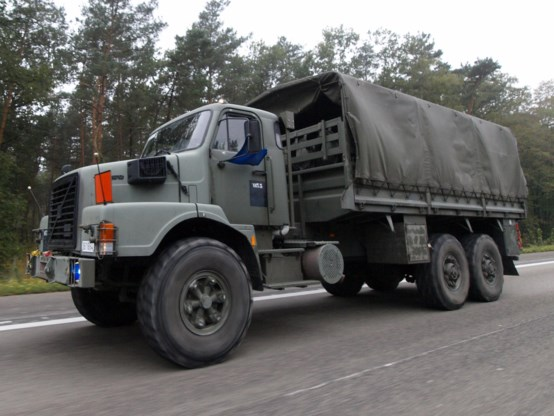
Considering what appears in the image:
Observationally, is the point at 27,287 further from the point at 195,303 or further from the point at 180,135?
the point at 195,303

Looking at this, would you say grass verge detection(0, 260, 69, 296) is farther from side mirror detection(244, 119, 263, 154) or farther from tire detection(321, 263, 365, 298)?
side mirror detection(244, 119, 263, 154)

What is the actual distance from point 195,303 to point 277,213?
1822mm

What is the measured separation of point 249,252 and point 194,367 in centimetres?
131

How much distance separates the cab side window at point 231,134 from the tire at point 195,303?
1.32 metres

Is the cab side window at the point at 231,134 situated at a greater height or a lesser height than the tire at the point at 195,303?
greater

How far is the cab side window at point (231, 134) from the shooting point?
5.11 metres

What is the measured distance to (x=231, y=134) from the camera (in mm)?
5211

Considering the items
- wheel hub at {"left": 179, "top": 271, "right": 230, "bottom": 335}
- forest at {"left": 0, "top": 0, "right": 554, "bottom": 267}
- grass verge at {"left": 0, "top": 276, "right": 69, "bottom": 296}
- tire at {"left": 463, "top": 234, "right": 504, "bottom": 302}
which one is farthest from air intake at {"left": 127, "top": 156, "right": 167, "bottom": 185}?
forest at {"left": 0, "top": 0, "right": 554, "bottom": 267}

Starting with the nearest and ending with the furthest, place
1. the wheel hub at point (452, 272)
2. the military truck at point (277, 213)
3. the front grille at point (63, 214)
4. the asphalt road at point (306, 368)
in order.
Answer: the asphalt road at point (306, 368), the military truck at point (277, 213), the front grille at point (63, 214), the wheel hub at point (452, 272)

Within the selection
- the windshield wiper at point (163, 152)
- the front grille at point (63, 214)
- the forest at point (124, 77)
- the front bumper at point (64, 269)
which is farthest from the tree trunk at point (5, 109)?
the front bumper at point (64, 269)

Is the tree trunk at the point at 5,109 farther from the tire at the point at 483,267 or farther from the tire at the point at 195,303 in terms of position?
the tire at the point at 483,267

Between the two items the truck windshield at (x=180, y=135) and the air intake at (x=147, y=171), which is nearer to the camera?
the air intake at (x=147, y=171)

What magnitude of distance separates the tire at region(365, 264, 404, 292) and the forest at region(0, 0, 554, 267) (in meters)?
16.6

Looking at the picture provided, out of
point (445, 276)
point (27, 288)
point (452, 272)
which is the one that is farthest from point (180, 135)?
point (27, 288)
